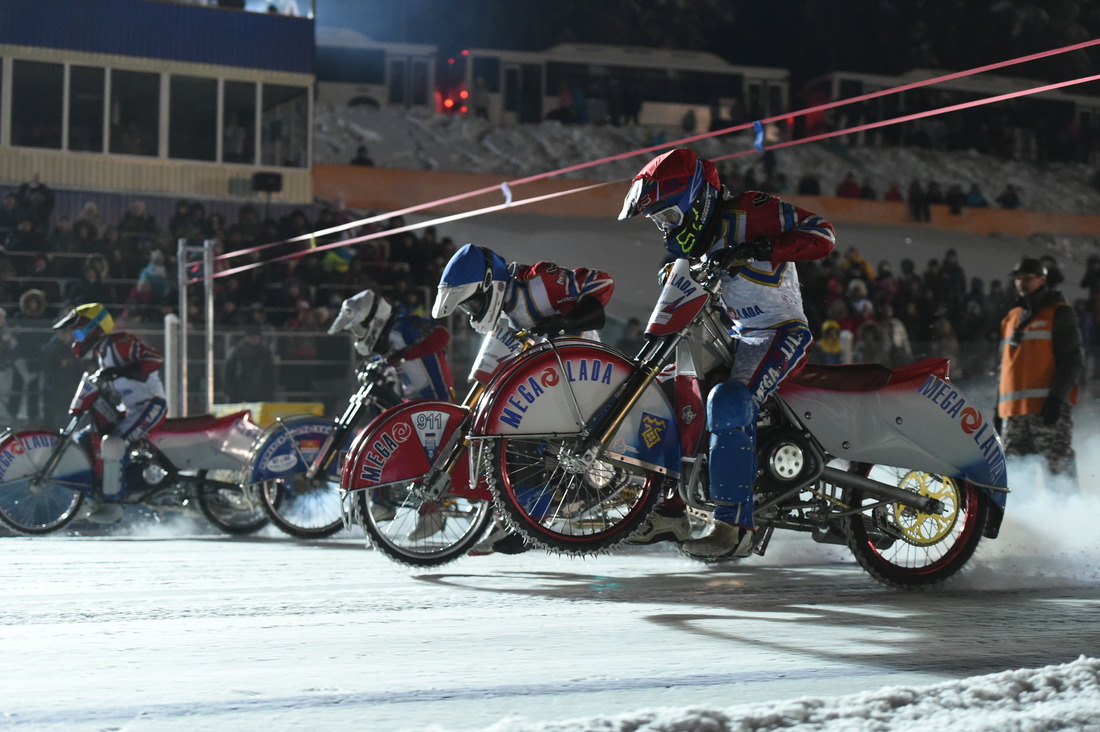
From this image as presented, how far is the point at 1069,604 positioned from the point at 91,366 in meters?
9.46

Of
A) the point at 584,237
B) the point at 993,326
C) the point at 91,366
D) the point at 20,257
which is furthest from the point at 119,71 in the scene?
the point at 993,326

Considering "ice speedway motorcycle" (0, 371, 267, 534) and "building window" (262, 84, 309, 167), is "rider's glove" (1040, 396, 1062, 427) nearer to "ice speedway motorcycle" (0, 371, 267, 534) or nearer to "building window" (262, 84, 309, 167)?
"ice speedway motorcycle" (0, 371, 267, 534)

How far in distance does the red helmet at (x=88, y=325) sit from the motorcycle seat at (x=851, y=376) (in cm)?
718

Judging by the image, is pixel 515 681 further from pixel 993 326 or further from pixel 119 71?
pixel 119 71

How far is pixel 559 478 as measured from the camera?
550 cm

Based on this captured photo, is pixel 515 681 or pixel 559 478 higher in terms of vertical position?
pixel 559 478

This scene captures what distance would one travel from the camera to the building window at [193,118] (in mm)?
24594

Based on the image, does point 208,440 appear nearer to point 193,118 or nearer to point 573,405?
point 573,405

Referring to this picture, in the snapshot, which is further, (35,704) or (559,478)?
(559,478)

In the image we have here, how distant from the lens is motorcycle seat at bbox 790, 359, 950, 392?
229 inches

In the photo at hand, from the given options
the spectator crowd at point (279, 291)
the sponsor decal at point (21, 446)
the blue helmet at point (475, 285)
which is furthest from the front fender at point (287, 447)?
the blue helmet at point (475, 285)

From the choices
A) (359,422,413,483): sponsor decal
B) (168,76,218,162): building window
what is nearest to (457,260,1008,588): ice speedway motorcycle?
(359,422,413,483): sponsor decal

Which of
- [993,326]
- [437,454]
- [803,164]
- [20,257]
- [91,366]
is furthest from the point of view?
[803,164]

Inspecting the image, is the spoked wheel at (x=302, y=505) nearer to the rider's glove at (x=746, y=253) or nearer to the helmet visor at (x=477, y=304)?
the helmet visor at (x=477, y=304)
